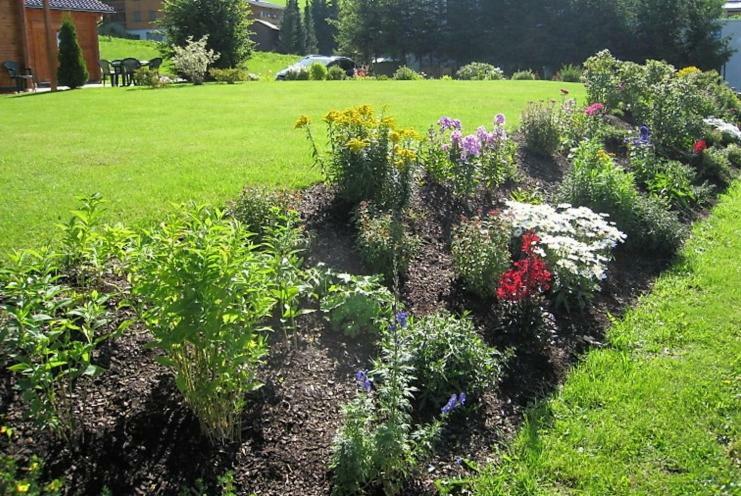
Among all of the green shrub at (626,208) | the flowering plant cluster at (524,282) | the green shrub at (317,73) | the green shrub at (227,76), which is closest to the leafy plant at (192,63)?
the green shrub at (227,76)

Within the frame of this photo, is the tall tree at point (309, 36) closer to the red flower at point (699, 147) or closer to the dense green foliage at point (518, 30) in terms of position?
the dense green foliage at point (518, 30)

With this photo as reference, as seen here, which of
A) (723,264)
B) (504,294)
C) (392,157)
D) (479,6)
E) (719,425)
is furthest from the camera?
(479,6)

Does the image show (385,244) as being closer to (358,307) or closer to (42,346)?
(358,307)

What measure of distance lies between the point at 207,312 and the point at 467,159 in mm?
4046

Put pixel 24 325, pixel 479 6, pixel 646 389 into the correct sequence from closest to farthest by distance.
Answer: pixel 24 325 → pixel 646 389 → pixel 479 6

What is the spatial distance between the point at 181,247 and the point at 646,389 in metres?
2.91

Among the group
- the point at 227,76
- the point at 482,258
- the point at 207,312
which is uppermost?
the point at 227,76

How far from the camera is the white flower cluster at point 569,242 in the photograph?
4848mm

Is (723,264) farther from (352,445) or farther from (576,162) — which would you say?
(352,445)

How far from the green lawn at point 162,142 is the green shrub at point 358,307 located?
6.22 ft

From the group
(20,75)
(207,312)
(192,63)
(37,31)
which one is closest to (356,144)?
(207,312)

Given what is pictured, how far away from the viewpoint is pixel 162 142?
8367 millimetres

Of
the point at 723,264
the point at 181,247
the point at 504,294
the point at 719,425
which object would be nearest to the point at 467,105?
the point at 723,264

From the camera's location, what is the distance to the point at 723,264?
20.1 ft
